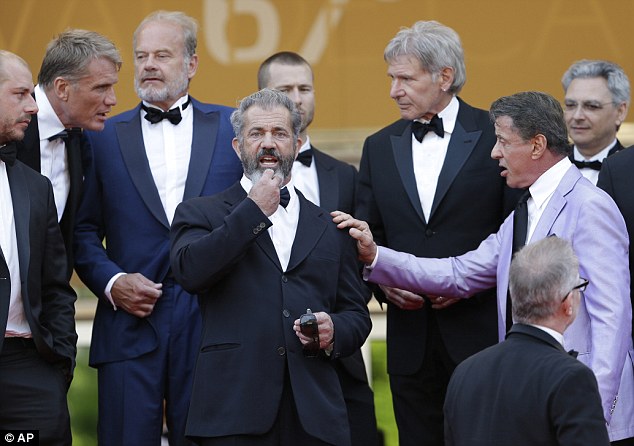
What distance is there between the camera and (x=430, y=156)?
5305mm

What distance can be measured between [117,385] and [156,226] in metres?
0.69

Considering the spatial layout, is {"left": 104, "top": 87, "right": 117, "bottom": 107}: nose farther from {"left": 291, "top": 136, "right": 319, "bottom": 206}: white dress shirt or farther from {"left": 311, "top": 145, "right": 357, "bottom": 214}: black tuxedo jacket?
{"left": 311, "top": 145, "right": 357, "bottom": 214}: black tuxedo jacket

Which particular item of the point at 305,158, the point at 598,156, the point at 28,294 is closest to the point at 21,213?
the point at 28,294

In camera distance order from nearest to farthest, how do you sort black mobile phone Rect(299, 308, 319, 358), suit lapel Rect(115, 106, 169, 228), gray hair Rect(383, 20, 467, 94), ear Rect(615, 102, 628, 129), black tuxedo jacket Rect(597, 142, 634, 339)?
black mobile phone Rect(299, 308, 319, 358)
black tuxedo jacket Rect(597, 142, 634, 339)
suit lapel Rect(115, 106, 169, 228)
gray hair Rect(383, 20, 467, 94)
ear Rect(615, 102, 628, 129)

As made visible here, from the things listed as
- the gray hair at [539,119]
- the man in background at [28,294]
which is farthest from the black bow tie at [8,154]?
the gray hair at [539,119]

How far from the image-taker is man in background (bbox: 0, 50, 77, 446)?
175 inches

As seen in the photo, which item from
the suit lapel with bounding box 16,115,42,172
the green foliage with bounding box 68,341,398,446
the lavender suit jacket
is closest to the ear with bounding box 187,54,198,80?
the suit lapel with bounding box 16,115,42,172

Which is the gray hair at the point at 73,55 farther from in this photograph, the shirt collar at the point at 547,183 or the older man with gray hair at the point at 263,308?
the shirt collar at the point at 547,183

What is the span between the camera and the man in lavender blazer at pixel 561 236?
4.20 m

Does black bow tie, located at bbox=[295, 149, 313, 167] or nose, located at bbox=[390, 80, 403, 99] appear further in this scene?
black bow tie, located at bbox=[295, 149, 313, 167]

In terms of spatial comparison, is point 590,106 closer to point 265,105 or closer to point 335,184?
point 335,184

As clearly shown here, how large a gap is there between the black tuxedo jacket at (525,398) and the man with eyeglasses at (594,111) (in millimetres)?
2664

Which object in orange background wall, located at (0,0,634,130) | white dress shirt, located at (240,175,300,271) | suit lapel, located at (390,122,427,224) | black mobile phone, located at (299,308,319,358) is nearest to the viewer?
black mobile phone, located at (299,308,319,358)

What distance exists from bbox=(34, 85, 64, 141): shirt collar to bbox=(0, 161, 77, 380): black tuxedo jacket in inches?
15.4
